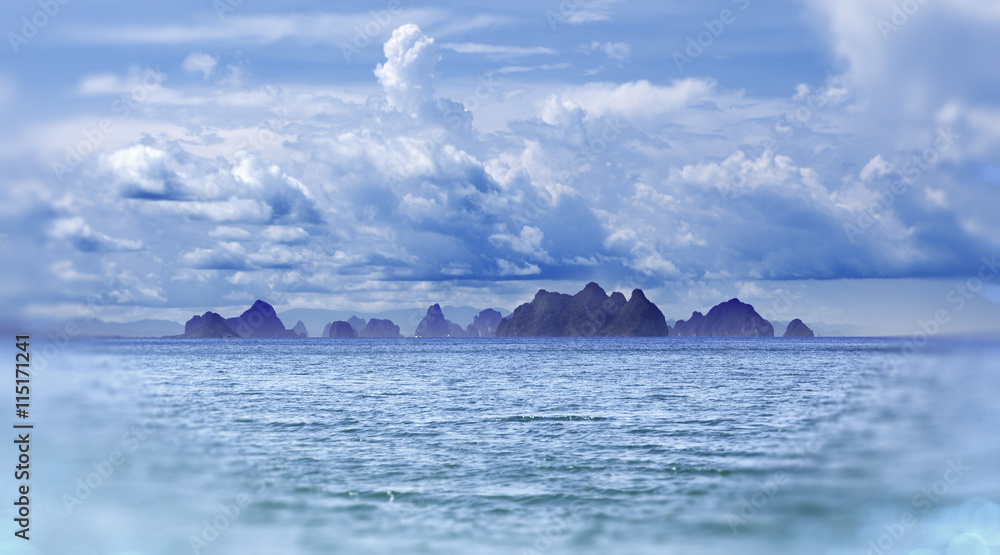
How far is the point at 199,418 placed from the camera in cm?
4191

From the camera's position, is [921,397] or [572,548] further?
[921,397]

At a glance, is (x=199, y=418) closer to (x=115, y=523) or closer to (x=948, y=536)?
(x=115, y=523)

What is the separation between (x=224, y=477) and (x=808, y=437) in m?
25.9

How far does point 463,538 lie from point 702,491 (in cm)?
865

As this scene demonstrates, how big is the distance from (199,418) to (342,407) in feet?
31.9

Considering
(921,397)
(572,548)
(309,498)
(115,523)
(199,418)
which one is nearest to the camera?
(572,548)

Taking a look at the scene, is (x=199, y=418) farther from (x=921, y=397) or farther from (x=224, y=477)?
(x=921, y=397)

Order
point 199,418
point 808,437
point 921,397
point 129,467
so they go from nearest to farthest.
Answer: point 129,467 < point 808,437 < point 199,418 < point 921,397

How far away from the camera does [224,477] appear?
83.8ft

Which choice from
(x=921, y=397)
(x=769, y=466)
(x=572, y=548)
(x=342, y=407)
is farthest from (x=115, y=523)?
(x=921, y=397)

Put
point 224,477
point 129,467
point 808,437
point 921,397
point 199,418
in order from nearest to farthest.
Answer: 1. point 224,477
2. point 129,467
3. point 808,437
4. point 199,418
5. point 921,397

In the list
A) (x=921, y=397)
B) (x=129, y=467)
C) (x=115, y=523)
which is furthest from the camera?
(x=921, y=397)

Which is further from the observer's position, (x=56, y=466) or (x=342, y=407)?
(x=342, y=407)

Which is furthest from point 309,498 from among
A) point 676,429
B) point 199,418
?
point 199,418
